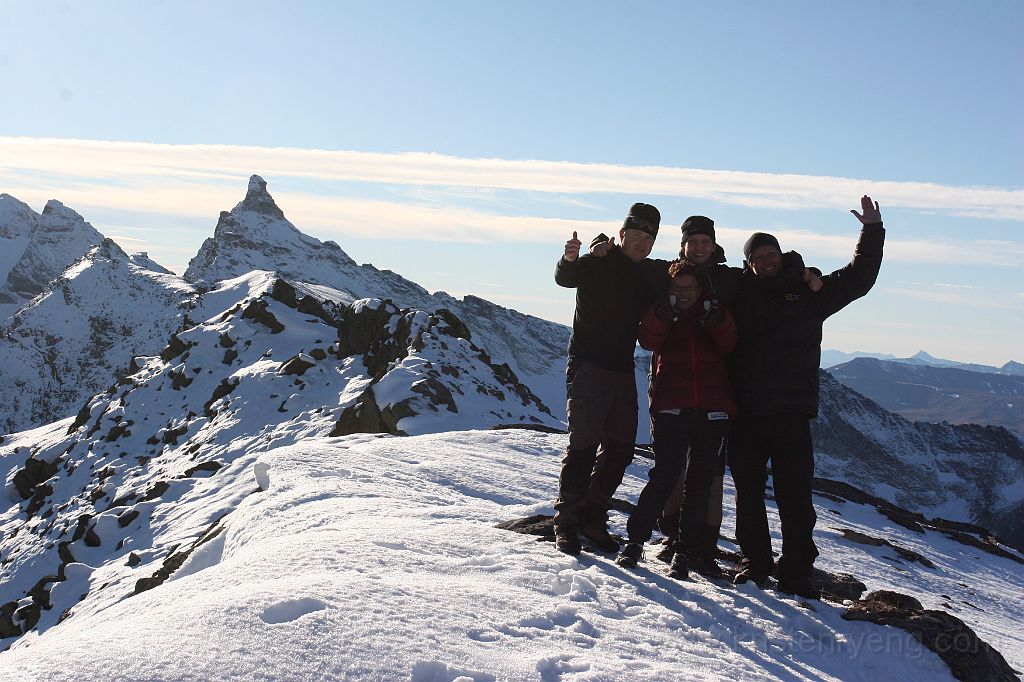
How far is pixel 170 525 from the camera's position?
20438 millimetres

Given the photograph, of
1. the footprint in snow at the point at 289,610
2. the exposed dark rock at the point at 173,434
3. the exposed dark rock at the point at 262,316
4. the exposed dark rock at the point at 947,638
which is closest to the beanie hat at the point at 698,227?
the exposed dark rock at the point at 947,638

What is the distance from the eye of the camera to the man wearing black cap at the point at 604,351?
6945 millimetres

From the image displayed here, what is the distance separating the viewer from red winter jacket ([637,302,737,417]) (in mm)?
6520

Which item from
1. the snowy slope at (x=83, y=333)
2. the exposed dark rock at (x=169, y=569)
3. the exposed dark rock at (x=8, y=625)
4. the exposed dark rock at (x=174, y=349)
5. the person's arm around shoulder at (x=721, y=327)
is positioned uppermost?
the person's arm around shoulder at (x=721, y=327)

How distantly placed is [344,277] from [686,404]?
14724 centimetres

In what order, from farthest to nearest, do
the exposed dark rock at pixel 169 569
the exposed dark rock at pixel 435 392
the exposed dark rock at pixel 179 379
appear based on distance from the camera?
the exposed dark rock at pixel 179 379 → the exposed dark rock at pixel 435 392 → the exposed dark rock at pixel 169 569

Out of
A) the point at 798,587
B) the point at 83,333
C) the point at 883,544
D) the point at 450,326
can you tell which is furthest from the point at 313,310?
the point at 83,333

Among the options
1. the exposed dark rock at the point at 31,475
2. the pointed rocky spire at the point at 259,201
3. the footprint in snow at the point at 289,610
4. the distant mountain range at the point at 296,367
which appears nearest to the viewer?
the footprint in snow at the point at 289,610

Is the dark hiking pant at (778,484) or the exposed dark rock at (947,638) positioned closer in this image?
the exposed dark rock at (947,638)

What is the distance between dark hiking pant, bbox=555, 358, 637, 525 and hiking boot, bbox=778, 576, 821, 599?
1.72 meters

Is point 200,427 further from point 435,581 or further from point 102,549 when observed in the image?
→ point 435,581

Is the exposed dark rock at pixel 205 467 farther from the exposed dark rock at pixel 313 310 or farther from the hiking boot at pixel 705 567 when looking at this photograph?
the hiking boot at pixel 705 567

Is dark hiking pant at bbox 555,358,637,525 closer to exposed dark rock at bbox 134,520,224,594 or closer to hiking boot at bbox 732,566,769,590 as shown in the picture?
hiking boot at bbox 732,566,769,590

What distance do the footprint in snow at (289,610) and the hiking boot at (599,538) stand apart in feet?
10.9
